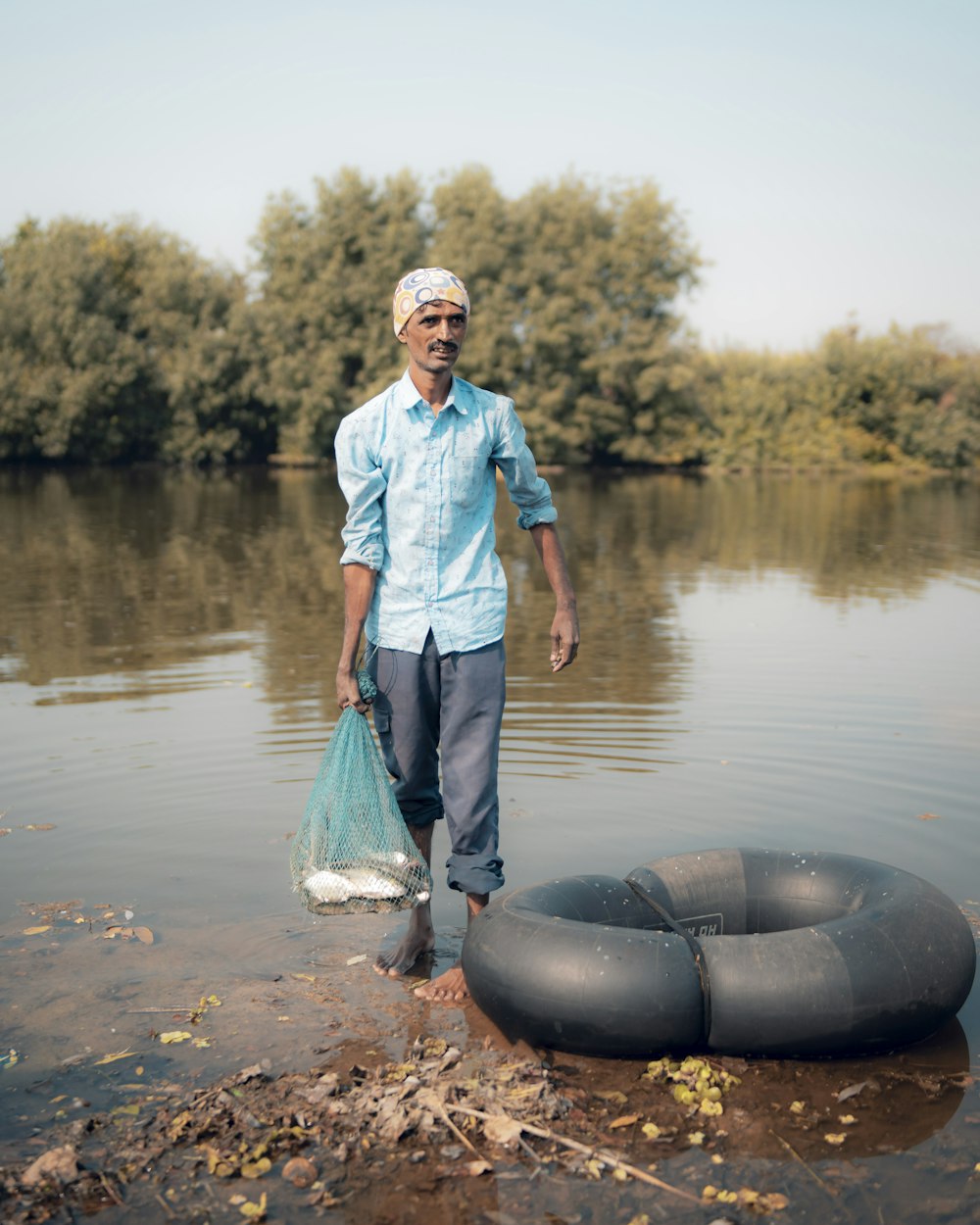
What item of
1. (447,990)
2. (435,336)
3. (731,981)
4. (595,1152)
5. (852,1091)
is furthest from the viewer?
(435,336)

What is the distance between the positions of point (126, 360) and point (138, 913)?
52.6 m

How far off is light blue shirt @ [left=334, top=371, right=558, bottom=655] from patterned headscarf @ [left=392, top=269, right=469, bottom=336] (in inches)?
10.0

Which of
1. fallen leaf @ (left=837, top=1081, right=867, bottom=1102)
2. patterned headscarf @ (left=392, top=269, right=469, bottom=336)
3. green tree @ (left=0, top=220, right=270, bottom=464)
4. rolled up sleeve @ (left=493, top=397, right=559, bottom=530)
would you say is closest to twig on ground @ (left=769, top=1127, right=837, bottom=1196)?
fallen leaf @ (left=837, top=1081, right=867, bottom=1102)

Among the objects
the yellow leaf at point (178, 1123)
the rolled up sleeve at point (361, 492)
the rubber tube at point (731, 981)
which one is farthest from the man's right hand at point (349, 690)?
the yellow leaf at point (178, 1123)

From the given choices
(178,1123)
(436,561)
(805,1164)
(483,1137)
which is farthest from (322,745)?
(805,1164)

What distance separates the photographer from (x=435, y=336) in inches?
178

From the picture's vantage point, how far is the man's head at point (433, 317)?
451cm

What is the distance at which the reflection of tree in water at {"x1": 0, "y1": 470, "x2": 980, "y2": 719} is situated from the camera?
11034 millimetres

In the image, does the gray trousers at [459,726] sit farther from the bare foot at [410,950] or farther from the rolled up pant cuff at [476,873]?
the bare foot at [410,950]

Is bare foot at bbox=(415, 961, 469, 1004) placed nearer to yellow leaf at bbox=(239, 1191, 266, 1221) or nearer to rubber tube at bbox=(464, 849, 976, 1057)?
rubber tube at bbox=(464, 849, 976, 1057)

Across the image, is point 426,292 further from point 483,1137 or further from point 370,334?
point 370,334

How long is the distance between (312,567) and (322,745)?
10308 millimetres

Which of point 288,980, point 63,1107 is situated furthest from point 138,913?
point 63,1107

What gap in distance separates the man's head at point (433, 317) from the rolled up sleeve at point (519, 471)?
0.90 ft
